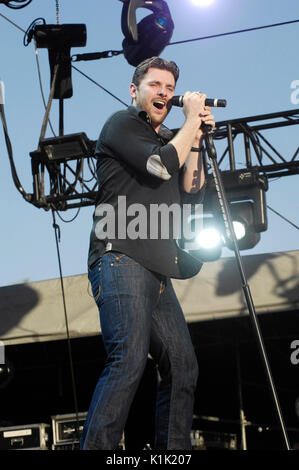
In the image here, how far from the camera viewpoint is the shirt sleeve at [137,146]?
2219 mm

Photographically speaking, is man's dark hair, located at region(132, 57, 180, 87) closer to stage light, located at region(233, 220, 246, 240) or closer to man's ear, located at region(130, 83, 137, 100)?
man's ear, located at region(130, 83, 137, 100)

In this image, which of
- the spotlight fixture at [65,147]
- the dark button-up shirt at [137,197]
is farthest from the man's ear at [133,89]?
the spotlight fixture at [65,147]

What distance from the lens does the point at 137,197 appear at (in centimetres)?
229

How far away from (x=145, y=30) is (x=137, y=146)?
3311mm

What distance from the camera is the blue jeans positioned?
2047mm

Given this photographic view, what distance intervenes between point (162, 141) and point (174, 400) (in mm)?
964

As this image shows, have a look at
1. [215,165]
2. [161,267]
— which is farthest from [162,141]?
[161,267]

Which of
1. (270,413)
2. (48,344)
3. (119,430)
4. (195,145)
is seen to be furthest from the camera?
(270,413)

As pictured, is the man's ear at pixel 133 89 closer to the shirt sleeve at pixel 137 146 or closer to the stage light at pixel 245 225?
the shirt sleeve at pixel 137 146

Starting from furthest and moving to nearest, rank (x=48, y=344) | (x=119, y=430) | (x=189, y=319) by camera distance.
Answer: (x=48, y=344), (x=189, y=319), (x=119, y=430)

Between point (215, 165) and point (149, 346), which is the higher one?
point (215, 165)
